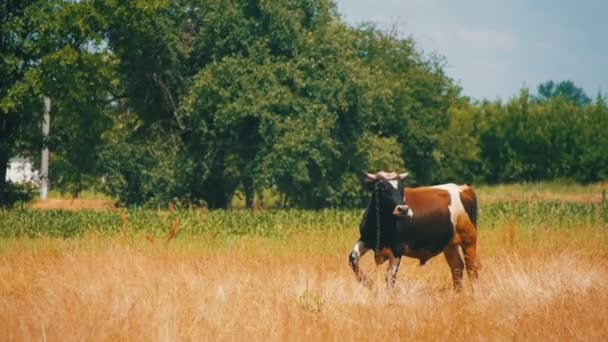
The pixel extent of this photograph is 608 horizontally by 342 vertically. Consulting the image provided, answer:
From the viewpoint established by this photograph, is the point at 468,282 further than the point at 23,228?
No

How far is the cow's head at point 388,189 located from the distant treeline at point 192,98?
18.6 m

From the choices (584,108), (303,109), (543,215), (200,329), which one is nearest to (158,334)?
(200,329)

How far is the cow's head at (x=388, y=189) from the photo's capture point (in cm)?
1362

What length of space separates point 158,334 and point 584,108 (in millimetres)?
64838

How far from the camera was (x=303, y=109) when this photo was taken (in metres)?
37.0

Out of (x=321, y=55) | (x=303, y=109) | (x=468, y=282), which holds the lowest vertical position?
(x=468, y=282)

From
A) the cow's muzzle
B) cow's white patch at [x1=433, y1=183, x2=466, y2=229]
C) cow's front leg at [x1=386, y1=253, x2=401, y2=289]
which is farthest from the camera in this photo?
cow's white patch at [x1=433, y1=183, x2=466, y2=229]

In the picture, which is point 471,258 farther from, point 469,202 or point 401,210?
point 401,210

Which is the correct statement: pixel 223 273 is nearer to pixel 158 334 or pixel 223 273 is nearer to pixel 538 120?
pixel 158 334

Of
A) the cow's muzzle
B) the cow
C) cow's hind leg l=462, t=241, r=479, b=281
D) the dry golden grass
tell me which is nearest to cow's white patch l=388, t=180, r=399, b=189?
the cow

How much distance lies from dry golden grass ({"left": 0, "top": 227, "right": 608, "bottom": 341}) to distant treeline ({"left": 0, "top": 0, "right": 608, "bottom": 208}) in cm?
1691

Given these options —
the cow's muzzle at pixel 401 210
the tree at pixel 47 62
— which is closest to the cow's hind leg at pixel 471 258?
the cow's muzzle at pixel 401 210

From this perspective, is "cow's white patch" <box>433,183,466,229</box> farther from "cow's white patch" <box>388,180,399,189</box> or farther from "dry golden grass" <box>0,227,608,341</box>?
"cow's white patch" <box>388,180,399,189</box>

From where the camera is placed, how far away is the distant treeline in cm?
3097
